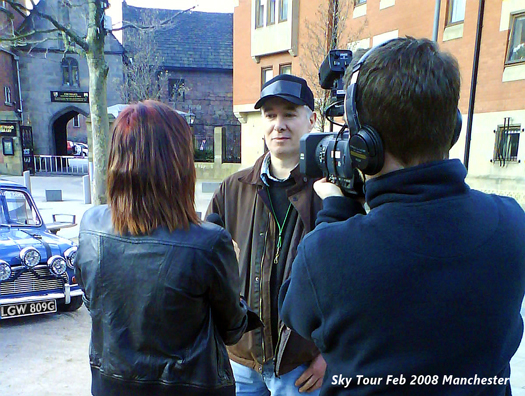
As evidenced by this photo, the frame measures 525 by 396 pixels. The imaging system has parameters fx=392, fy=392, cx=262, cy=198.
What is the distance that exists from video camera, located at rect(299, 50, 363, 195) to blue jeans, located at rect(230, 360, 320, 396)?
3.41ft

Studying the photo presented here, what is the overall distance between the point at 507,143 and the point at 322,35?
7694 mm

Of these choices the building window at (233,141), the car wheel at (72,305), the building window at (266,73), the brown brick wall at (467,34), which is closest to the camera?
the car wheel at (72,305)

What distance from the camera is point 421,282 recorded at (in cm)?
93

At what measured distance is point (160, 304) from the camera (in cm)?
152

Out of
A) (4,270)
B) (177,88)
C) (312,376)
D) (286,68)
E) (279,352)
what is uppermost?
(177,88)

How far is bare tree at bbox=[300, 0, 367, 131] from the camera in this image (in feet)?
42.8

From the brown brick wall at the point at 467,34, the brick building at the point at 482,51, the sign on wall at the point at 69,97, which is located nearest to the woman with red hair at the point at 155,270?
the brick building at the point at 482,51

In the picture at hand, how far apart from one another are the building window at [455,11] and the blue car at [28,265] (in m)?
13.0

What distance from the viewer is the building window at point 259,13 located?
17625mm

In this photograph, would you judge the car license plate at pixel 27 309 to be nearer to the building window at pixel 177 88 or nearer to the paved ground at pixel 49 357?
the paved ground at pixel 49 357

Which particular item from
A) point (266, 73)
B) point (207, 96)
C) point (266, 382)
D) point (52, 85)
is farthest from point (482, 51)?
point (52, 85)

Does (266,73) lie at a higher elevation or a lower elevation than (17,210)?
higher

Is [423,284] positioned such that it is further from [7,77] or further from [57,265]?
[7,77]

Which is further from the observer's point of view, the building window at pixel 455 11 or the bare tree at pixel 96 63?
the building window at pixel 455 11
